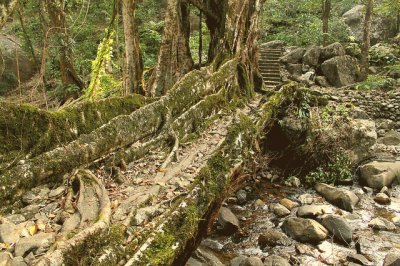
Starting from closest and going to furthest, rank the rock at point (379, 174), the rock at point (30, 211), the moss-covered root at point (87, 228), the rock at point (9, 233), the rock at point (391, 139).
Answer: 1. the moss-covered root at point (87, 228)
2. the rock at point (9, 233)
3. the rock at point (30, 211)
4. the rock at point (379, 174)
5. the rock at point (391, 139)

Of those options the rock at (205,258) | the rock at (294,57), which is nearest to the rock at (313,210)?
the rock at (205,258)

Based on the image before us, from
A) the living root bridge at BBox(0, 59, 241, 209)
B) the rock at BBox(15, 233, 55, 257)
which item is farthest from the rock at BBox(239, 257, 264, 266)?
the rock at BBox(15, 233, 55, 257)

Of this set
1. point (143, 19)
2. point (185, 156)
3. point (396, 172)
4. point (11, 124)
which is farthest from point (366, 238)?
point (143, 19)

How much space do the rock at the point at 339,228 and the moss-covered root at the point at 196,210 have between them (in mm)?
1896

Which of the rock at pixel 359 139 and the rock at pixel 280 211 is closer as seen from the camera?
the rock at pixel 280 211

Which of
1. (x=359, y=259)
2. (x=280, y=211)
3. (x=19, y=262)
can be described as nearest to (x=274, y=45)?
(x=280, y=211)

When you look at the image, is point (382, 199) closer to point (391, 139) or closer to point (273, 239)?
point (273, 239)

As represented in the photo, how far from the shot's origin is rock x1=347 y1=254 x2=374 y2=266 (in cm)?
536

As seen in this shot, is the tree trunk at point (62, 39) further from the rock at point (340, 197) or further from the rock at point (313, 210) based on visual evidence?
the rock at point (340, 197)

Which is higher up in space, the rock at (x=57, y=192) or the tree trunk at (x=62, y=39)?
the tree trunk at (x=62, y=39)

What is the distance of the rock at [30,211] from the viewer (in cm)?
372

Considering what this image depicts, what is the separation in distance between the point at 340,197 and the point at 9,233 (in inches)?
243

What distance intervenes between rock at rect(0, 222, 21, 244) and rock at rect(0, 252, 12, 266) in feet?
0.94

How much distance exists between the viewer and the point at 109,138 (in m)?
4.92
